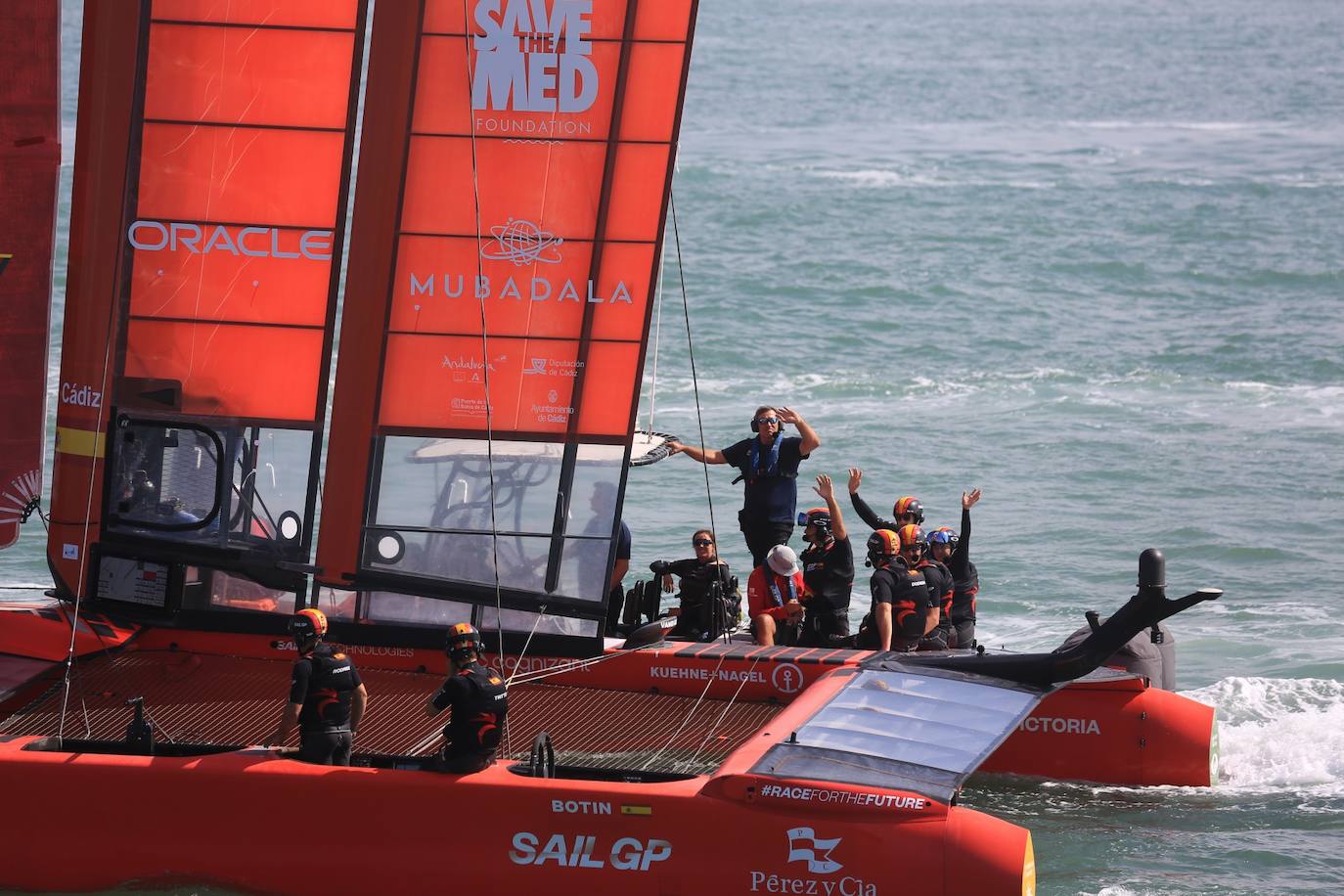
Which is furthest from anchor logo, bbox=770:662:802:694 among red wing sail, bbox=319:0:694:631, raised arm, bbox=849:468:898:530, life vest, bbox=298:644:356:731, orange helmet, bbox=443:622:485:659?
life vest, bbox=298:644:356:731

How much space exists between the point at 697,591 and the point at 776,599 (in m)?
0.52

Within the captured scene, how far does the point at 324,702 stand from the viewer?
922 centimetres

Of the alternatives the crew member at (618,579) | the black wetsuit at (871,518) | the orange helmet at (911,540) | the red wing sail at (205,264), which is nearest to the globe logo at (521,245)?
the red wing sail at (205,264)

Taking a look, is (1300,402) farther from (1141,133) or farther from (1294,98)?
(1294,98)

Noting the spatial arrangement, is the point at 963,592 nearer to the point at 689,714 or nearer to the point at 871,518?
the point at 871,518

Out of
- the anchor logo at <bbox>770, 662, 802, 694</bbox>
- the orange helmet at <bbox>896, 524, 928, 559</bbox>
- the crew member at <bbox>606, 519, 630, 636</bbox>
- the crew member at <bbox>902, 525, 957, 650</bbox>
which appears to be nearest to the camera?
the anchor logo at <bbox>770, 662, 802, 694</bbox>

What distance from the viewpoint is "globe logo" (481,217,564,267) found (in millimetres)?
10648

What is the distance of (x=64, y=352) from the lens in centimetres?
1087

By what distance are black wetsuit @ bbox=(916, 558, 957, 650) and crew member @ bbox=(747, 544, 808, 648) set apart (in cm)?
77

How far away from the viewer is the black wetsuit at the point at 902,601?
11.5 metres

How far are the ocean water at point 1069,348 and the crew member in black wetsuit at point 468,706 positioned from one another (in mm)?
2983

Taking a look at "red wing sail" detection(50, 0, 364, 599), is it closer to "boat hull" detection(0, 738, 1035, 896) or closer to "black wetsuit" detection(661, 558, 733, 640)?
"boat hull" detection(0, 738, 1035, 896)

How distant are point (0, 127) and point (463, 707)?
490 cm

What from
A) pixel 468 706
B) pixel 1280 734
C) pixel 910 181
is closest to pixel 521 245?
pixel 468 706
